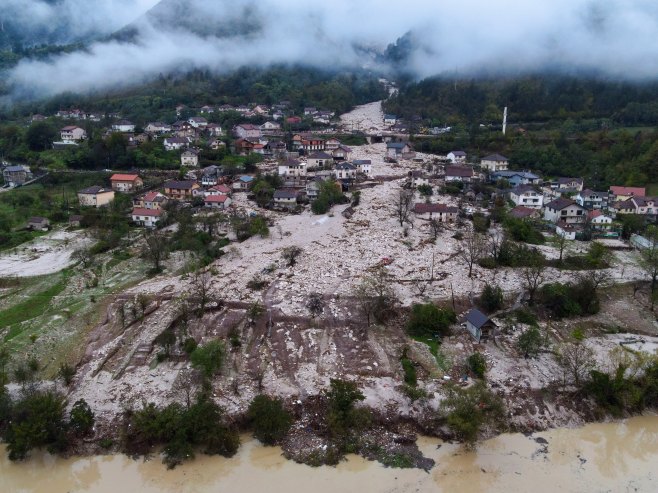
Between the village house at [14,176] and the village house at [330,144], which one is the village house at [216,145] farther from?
the village house at [14,176]

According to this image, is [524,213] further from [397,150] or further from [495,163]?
[397,150]

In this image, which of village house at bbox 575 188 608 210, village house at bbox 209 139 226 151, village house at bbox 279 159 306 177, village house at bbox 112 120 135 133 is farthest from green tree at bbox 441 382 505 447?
village house at bbox 112 120 135 133

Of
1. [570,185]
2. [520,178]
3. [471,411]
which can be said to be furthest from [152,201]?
[570,185]

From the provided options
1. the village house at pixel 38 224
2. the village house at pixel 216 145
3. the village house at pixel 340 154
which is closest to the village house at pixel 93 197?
the village house at pixel 38 224

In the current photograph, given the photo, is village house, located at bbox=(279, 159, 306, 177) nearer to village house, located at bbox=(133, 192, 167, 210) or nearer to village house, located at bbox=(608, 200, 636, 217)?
village house, located at bbox=(133, 192, 167, 210)

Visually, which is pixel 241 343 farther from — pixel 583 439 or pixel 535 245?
pixel 535 245
